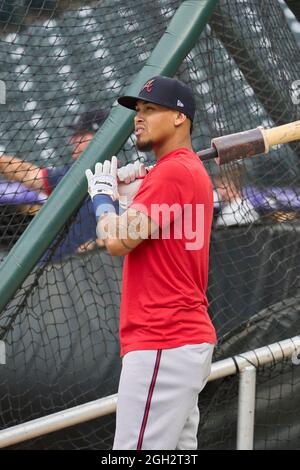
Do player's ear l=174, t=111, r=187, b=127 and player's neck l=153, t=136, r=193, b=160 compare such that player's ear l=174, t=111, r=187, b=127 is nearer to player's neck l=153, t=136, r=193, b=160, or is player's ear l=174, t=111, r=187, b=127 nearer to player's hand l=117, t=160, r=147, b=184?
player's neck l=153, t=136, r=193, b=160

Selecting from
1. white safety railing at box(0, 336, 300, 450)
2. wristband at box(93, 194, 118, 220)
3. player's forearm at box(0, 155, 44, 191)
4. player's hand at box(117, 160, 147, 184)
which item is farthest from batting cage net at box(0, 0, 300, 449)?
wristband at box(93, 194, 118, 220)

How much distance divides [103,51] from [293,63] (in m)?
0.84

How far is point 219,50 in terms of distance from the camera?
3662 millimetres

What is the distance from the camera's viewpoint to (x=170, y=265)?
275 cm

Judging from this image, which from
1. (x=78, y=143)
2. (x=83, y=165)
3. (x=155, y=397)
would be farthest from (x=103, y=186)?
(x=78, y=143)

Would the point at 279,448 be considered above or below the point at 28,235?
below

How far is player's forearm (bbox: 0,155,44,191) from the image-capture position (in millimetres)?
3492

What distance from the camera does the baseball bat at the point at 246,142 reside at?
3.02 meters

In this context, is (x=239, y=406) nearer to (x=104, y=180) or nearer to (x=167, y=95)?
(x=104, y=180)

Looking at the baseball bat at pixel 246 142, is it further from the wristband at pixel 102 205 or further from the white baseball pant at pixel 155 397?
the white baseball pant at pixel 155 397

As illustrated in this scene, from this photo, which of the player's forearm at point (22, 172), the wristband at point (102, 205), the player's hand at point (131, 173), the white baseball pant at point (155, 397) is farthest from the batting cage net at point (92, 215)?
the white baseball pant at point (155, 397)

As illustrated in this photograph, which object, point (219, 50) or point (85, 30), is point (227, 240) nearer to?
point (219, 50)

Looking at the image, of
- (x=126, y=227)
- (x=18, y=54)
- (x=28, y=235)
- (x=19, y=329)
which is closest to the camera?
(x=126, y=227)
